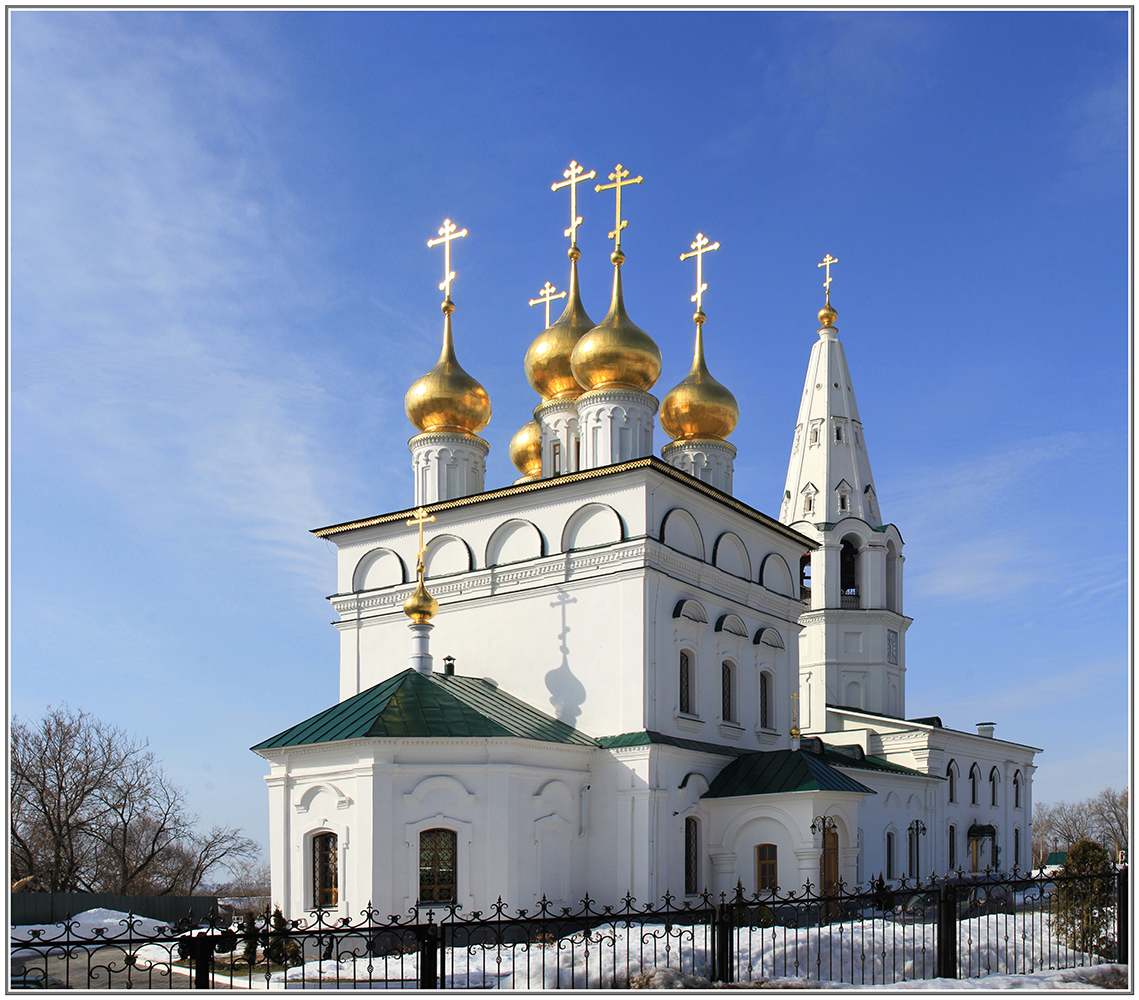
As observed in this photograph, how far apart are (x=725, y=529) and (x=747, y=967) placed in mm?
8841

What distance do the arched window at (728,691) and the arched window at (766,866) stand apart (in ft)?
8.32

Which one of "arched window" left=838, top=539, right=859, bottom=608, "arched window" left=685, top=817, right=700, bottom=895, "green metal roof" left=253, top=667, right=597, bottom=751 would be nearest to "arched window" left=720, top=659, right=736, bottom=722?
"arched window" left=685, top=817, right=700, bottom=895

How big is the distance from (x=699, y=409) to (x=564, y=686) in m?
6.50

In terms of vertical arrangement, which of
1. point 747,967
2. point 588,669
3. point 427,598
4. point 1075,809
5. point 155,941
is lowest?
point 1075,809

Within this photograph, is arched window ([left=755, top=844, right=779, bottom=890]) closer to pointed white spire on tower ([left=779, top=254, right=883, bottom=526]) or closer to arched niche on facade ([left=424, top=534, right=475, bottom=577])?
arched niche on facade ([left=424, top=534, right=475, bottom=577])

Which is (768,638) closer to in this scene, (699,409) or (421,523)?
(699,409)

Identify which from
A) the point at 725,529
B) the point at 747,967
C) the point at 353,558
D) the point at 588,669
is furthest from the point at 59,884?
the point at 747,967

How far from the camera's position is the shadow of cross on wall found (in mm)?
16609

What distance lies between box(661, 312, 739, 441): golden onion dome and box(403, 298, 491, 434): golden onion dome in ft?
11.0

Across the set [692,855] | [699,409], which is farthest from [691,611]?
[699,409]

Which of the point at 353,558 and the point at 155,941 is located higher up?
the point at 353,558

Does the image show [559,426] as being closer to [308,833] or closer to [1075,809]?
[308,833]

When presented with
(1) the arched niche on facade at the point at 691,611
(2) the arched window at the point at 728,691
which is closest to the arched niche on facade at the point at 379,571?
(1) the arched niche on facade at the point at 691,611

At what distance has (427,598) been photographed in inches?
664
